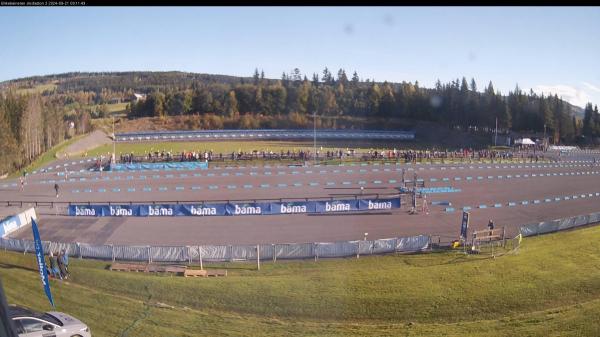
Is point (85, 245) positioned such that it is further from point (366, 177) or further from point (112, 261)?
point (366, 177)

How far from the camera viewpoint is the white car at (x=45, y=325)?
29.5 feet

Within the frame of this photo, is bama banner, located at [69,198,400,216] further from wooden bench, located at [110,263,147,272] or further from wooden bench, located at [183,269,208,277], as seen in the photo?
wooden bench, located at [183,269,208,277]

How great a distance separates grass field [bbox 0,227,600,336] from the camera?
12.3m

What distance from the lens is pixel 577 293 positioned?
1546 centimetres

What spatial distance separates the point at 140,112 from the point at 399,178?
218 feet

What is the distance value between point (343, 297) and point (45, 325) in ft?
25.3

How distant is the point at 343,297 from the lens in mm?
14094

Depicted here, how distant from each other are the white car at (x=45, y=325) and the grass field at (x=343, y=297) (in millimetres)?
1536

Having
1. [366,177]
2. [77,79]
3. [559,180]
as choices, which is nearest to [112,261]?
[366,177]

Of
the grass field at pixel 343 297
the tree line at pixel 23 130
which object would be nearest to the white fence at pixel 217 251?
the grass field at pixel 343 297

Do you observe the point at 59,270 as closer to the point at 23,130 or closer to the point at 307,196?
the point at 307,196

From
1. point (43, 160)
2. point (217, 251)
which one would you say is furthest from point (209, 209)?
point (43, 160)

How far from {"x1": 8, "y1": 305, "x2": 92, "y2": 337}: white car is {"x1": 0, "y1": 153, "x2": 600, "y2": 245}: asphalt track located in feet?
33.0

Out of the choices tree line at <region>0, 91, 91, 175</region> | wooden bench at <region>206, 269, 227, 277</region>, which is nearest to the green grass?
tree line at <region>0, 91, 91, 175</region>
